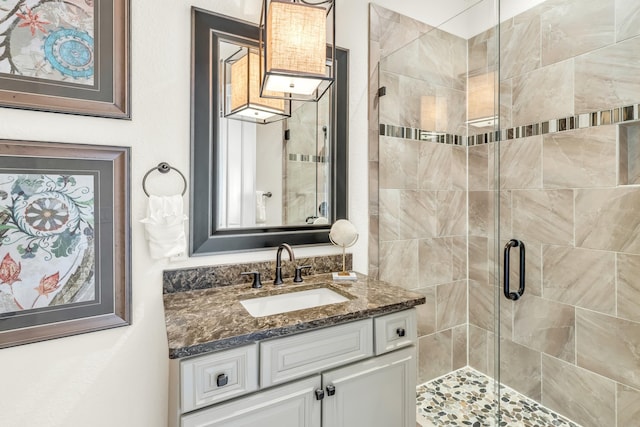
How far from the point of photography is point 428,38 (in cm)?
200

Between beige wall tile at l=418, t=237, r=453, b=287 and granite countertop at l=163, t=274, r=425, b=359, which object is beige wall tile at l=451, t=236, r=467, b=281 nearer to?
beige wall tile at l=418, t=237, r=453, b=287

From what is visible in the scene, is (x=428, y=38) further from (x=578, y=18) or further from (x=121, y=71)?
(x=121, y=71)

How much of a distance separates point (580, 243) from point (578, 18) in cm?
119

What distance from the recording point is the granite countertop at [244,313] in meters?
0.95

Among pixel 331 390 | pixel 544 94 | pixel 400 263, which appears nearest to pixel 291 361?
pixel 331 390

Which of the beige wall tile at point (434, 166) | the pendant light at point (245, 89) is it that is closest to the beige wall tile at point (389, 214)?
the beige wall tile at point (434, 166)

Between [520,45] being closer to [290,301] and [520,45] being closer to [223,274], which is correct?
[290,301]

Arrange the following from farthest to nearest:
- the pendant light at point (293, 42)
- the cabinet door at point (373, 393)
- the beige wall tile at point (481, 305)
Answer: the beige wall tile at point (481, 305) → the pendant light at point (293, 42) → the cabinet door at point (373, 393)

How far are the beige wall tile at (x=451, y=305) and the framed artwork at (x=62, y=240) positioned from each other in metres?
1.79

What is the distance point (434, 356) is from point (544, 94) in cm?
174

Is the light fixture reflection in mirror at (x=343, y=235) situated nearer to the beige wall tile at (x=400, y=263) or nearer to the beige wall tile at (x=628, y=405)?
the beige wall tile at (x=400, y=263)

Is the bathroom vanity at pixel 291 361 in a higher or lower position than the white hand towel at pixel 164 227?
lower

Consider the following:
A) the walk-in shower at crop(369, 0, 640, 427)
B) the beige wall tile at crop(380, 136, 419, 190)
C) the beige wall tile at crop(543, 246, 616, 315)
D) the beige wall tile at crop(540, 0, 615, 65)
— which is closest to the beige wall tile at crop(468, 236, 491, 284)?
the walk-in shower at crop(369, 0, 640, 427)

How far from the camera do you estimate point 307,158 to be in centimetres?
171
